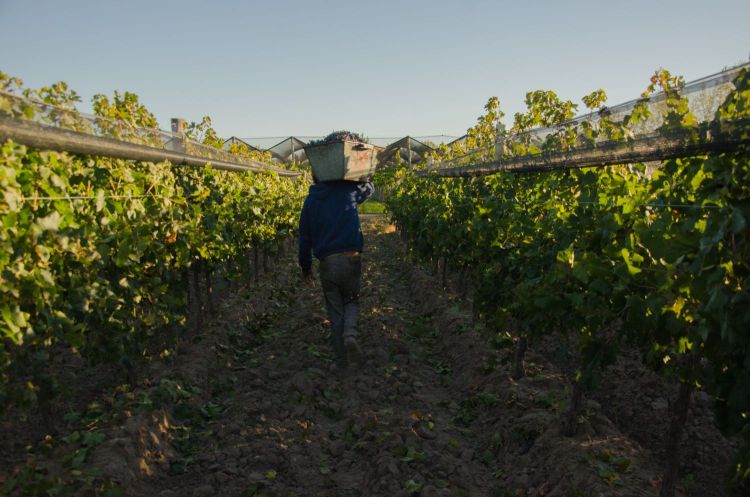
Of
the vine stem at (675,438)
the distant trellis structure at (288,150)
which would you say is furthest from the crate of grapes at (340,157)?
the distant trellis structure at (288,150)

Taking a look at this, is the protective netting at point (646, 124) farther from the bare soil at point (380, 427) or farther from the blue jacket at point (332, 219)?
the bare soil at point (380, 427)

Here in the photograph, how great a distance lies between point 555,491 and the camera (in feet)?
10.7

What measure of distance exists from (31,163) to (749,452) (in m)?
3.87

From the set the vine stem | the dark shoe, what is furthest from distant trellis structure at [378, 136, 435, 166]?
the vine stem

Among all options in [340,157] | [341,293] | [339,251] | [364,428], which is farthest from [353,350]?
[340,157]

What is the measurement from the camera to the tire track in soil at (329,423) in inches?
140

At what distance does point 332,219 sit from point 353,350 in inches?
52.9

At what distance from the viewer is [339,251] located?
18.4 ft

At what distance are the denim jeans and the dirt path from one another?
40 cm

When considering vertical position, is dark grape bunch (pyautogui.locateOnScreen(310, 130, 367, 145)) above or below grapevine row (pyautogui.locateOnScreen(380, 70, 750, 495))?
above

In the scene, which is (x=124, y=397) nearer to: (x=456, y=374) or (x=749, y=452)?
(x=456, y=374)

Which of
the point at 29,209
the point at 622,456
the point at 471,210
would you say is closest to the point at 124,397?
the point at 29,209

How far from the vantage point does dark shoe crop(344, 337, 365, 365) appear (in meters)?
5.50

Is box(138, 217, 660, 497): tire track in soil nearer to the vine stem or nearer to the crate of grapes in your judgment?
the vine stem
